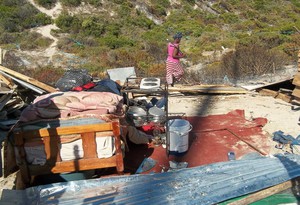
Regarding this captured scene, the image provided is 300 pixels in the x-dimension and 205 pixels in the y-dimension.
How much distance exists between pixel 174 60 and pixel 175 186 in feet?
15.6

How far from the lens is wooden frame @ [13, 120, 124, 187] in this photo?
12.7 ft

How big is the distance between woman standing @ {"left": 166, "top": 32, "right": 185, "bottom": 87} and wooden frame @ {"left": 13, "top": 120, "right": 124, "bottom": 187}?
14.1 ft

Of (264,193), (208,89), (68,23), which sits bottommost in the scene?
(264,193)

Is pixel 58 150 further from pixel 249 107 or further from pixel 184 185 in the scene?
pixel 249 107

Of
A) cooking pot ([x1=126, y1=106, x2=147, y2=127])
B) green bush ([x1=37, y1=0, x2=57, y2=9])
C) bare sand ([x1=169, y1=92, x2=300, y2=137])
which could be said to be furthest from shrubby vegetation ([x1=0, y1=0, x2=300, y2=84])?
cooking pot ([x1=126, y1=106, x2=147, y2=127])

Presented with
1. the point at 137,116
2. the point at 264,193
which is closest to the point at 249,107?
the point at 137,116

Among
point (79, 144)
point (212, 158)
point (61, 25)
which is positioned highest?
point (61, 25)


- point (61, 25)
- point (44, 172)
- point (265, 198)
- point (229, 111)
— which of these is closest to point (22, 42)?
point (61, 25)

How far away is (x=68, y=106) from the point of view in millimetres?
4238

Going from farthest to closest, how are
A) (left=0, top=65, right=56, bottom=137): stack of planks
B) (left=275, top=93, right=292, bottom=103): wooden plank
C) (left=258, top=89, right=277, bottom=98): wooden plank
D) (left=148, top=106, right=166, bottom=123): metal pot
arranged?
(left=258, top=89, right=277, bottom=98): wooden plank
(left=275, top=93, right=292, bottom=103): wooden plank
(left=0, top=65, right=56, bottom=137): stack of planks
(left=148, top=106, right=166, bottom=123): metal pot

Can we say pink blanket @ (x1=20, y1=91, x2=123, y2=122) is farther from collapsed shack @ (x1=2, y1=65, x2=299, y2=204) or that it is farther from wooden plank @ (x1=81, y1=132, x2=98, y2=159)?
collapsed shack @ (x1=2, y1=65, x2=299, y2=204)

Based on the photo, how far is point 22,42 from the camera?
2134 cm

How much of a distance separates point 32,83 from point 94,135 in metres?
3.13

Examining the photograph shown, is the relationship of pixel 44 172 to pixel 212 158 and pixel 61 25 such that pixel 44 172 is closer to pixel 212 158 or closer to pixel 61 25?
pixel 212 158
